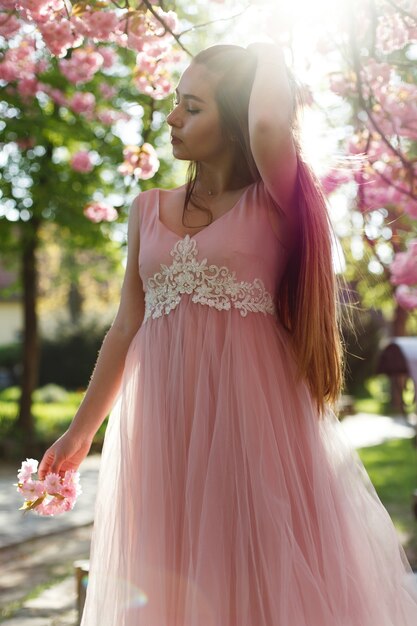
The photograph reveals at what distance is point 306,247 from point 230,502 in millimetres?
686

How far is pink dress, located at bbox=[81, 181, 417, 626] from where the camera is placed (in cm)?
206

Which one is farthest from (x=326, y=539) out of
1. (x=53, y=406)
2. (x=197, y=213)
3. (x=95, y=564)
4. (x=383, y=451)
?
(x=53, y=406)

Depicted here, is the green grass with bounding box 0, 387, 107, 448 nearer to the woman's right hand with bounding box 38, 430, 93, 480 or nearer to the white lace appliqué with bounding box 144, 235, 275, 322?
the woman's right hand with bounding box 38, 430, 93, 480

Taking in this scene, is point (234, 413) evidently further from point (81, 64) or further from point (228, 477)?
point (81, 64)

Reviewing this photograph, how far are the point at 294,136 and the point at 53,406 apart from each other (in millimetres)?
15123

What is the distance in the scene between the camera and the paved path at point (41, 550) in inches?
180

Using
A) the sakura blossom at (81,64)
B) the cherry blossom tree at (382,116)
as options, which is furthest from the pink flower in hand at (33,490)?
the sakura blossom at (81,64)

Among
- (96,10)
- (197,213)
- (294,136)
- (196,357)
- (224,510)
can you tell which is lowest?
(224,510)

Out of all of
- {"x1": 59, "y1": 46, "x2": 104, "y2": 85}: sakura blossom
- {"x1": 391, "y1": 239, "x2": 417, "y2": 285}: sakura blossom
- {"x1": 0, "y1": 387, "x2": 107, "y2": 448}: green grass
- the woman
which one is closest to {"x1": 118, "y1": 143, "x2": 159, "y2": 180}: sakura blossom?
{"x1": 59, "y1": 46, "x2": 104, "y2": 85}: sakura blossom

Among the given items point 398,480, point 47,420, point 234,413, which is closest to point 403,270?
point 398,480

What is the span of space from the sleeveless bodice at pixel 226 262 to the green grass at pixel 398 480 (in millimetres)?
3937

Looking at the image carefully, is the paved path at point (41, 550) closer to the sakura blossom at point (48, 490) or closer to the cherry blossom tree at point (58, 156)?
the sakura blossom at point (48, 490)

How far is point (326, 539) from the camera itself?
84.5 inches

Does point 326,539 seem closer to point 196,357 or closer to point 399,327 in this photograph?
point 196,357
